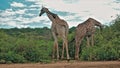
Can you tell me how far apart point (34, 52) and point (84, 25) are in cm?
232

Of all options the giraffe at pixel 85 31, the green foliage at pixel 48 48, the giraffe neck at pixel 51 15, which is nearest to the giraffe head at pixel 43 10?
the giraffe neck at pixel 51 15

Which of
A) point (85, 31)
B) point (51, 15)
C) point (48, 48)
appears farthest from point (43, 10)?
point (85, 31)

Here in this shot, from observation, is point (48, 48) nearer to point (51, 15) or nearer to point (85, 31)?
point (51, 15)

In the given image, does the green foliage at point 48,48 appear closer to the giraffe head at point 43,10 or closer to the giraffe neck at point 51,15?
the giraffe neck at point 51,15

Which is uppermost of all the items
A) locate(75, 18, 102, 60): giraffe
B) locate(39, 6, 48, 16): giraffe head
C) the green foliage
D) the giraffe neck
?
locate(39, 6, 48, 16): giraffe head

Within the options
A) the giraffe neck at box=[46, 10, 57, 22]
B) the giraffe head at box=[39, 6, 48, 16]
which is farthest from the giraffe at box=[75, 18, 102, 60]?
the giraffe head at box=[39, 6, 48, 16]

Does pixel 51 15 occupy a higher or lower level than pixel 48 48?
higher

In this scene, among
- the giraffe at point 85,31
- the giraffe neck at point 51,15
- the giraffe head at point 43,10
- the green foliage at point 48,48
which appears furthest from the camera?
the giraffe head at point 43,10

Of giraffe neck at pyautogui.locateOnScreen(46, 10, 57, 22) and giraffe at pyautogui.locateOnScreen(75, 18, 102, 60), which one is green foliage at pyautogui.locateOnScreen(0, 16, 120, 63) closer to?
giraffe at pyautogui.locateOnScreen(75, 18, 102, 60)

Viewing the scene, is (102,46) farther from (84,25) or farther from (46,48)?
(46,48)

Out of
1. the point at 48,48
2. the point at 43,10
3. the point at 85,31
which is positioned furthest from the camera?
the point at 43,10

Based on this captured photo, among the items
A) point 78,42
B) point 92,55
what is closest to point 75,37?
point 78,42

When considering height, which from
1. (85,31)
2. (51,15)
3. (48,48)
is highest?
(51,15)

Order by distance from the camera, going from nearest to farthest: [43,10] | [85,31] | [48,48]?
[85,31] → [48,48] → [43,10]
